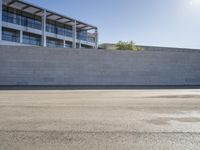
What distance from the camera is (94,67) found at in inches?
782

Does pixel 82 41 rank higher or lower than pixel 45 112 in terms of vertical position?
higher

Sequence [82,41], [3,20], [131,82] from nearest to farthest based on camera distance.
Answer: [131,82], [3,20], [82,41]

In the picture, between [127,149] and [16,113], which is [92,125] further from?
[16,113]

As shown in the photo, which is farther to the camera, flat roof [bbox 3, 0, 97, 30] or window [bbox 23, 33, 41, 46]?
window [bbox 23, 33, 41, 46]

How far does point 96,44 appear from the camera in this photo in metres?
51.6

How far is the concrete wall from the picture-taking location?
18.8m

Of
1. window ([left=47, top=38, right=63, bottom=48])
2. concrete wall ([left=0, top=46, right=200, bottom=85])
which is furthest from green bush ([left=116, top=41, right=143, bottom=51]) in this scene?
concrete wall ([left=0, top=46, right=200, bottom=85])

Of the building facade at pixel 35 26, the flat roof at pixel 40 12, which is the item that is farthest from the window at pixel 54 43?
the flat roof at pixel 40 12

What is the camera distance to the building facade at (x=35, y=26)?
3630 cm

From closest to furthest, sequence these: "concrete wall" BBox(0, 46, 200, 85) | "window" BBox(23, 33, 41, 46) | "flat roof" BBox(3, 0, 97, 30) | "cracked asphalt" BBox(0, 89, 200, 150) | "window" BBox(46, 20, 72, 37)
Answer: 1. "cracked asphalt" BBox(0, 89, 200, 150)
2. "concrete wall" BBox(0, 46, 200, 85)
3. "flat roof" BBox(3, 0, 97, 30)
4. "window" BBox(23, 33, 41, 46)
5. "window" BBox(46, 20, 72, 37)

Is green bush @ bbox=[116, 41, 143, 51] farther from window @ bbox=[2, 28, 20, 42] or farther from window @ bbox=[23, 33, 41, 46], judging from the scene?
window @ bbox=[2, 28, 20, 42]

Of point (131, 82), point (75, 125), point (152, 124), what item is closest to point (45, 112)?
point (75, 125)

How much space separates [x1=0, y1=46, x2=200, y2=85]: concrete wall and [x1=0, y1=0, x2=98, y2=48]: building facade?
18008mm

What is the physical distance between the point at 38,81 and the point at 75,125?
14.2m
